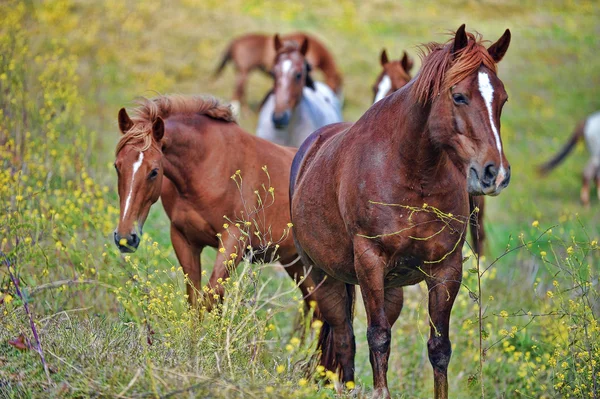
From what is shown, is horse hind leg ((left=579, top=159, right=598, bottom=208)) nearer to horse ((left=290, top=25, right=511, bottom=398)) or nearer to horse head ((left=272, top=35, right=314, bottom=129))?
horse head ((left=272, top=35, right=314, bottom=129))

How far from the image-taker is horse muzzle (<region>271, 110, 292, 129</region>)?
9.86 metres

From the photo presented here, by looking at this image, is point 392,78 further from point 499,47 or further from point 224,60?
point 224,60

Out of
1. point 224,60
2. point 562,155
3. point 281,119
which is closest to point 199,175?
point 281,119

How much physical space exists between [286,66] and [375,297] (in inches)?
238

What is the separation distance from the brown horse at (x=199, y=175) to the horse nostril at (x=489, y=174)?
2120 millimetres

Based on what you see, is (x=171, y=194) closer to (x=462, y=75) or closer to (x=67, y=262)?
(x=67, y=262)

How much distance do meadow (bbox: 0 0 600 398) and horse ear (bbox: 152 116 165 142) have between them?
77cm

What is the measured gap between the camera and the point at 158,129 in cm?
588

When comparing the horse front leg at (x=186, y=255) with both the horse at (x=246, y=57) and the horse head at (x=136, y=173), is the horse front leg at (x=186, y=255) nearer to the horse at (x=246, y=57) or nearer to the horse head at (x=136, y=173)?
the horse head at (x=136, y=173)

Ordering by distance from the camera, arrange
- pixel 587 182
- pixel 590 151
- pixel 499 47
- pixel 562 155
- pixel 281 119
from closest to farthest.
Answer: pixel 499 47 < pixel 281 119 < pixel 587 182 < pixel 562 155 < pixel 590 151

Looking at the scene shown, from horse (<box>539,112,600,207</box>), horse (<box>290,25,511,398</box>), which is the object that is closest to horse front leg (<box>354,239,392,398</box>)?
horse (<box>290,25,511,398</box>)

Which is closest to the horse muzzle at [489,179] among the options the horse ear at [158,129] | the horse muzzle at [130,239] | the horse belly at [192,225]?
the horse muzzle at [130,239]

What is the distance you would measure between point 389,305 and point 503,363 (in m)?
1.89

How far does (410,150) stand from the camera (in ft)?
14.8
